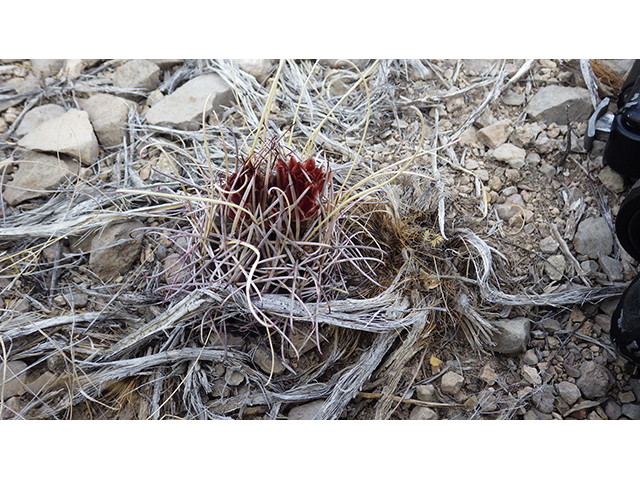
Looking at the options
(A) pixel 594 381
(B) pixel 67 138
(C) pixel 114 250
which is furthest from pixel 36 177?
(A) pixel 594 381

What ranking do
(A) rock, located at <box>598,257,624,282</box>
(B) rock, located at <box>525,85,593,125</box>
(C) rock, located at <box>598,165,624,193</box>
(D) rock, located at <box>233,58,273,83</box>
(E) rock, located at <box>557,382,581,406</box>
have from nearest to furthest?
(E) rock, located at <box>557,382,581,406</box> < (A) rock, located at <box>598,257,624,282</box> < (C) rock, located at <box>598,165,624,193</box> < (B) rock, located at <box>525,85,593,125</box> < (D) rock, located at <box>233,58,273,83</box>

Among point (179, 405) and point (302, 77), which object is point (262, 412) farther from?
point (302, 77)

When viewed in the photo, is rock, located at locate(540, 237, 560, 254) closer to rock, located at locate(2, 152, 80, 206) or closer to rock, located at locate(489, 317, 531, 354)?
rock, located at locate(489, 317, 531, 354)

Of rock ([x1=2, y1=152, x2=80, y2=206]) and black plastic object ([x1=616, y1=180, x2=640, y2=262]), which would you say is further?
rock ([x1=2, y1=152, x2=80, y2=206])

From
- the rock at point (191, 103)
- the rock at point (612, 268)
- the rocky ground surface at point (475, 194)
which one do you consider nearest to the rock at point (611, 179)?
the rocky ground surface at point (475, 194)

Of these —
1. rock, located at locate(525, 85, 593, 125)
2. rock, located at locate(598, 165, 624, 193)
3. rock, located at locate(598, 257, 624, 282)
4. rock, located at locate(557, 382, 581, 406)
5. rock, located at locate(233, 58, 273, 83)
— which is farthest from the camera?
rock, located at locate(233, 58, 273, 83)

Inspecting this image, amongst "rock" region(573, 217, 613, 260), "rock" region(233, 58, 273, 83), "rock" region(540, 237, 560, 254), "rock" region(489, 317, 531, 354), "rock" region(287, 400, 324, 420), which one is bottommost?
"rock" region(287, 400, 324, 420)

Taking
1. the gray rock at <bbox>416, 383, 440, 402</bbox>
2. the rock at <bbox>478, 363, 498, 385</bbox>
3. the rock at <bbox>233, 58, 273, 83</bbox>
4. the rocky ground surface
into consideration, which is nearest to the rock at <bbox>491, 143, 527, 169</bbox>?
the rocky ground surface
